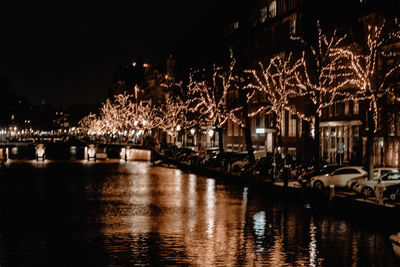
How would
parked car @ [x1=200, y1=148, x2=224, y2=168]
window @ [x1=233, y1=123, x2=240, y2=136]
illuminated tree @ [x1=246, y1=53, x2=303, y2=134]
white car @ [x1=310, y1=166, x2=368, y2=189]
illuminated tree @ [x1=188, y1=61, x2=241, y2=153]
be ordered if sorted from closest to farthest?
white car @ [x1=310, y1=166, x2=368, y2=189] → illuminated tree @ [x1=246, y1=53, x2=303, y2=134] → parked car @ [x1=200, y1=148, x2=224, y2=168] → illuminated tree @ [x1=188, y1=61, x2=241, y2=153] → window @ [x1=233, y1=123, x2=240, y2=136]

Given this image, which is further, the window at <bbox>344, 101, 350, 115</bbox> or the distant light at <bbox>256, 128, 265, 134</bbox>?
the distant light at <bbox>256, 128, 265, 134</bbox>

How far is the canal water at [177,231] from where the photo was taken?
15117 millimetres

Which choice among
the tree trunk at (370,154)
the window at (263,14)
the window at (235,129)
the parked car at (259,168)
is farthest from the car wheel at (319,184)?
the window at (235,129)

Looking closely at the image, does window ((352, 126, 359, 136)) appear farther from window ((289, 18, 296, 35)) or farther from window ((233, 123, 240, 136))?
window ((233, 123, 240, 136))

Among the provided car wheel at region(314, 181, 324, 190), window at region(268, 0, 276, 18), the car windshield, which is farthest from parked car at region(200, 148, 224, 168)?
the car windshield

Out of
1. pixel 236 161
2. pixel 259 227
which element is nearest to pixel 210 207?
pixel 259 227

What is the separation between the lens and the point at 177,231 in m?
19.3

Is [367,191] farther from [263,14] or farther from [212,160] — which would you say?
[263,14]

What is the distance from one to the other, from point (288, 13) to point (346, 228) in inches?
1774

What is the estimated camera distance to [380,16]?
44.4m

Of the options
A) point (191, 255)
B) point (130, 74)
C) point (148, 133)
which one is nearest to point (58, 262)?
point (191, 255)

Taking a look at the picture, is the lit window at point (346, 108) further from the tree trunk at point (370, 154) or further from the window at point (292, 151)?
the tree trunk at point (370, 154)

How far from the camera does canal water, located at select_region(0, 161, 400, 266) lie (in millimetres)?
15117

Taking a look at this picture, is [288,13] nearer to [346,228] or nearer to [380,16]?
[380,16]
